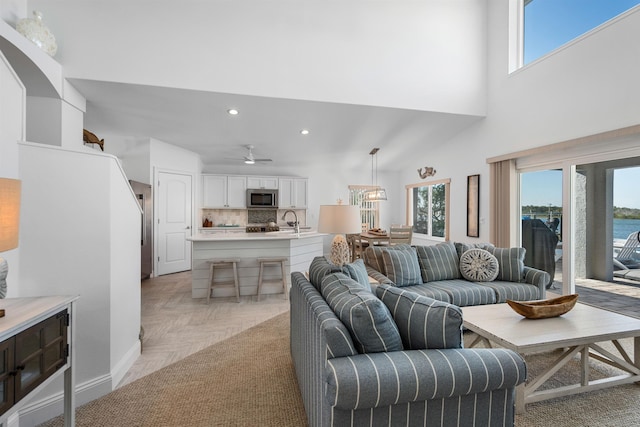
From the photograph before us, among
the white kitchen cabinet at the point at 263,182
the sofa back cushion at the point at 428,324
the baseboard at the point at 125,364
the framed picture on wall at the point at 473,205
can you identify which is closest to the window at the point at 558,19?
the framed picture on wall at the point at 473,205

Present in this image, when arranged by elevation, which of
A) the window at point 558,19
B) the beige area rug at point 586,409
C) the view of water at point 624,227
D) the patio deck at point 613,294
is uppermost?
the window at point 558,19

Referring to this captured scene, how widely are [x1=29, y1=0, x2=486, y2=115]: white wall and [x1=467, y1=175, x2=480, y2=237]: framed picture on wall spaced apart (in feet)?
3.74

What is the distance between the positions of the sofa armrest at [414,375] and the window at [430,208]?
4.82 m

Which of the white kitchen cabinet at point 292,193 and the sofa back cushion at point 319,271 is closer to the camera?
the sofa back cushion at point 319,271

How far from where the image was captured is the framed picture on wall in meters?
4.95

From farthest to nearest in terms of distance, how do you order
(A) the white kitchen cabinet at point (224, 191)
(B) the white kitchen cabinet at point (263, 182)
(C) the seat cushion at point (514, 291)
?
1. (B) the white kitchen cabinet at point (263, 182)
2. (A) the white kitchen cabinet at point (224, 191)
3. (C) the seat cushion at point (514, 291)

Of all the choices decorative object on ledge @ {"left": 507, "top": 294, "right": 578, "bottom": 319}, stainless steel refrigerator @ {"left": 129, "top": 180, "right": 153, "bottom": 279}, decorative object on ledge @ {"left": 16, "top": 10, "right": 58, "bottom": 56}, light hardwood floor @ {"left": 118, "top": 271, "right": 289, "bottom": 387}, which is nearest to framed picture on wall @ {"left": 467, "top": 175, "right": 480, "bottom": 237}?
decorative object on ledge @ {"left": 507, "top": 294, "right": 578, "bottom": 319}

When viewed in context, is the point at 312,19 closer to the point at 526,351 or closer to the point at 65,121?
the point at 65,121

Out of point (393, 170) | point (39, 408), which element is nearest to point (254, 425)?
point (39, 408)

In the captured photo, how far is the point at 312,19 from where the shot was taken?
12.9 feet

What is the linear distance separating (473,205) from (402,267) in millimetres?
2567

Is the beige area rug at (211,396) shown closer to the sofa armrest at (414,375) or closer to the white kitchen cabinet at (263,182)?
the sofa armrest at (414,375)

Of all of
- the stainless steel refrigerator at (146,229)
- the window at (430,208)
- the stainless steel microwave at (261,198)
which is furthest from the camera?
the stainless steel microwave at (261,198)

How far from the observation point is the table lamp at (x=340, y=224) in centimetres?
266
